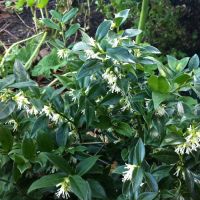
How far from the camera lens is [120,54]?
96 centimetres

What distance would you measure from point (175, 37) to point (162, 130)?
1927 millimetres

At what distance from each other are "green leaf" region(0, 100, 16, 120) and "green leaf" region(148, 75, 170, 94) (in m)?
0.31

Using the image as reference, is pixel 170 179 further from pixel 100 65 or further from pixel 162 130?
pixel 100 65

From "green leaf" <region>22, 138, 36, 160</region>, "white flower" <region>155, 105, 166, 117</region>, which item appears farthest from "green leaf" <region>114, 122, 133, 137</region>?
"green leaf" <region>22, 138, 36, 160</region>

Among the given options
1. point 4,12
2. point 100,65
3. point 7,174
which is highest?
point 100,65

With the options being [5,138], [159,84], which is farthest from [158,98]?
[5,138]

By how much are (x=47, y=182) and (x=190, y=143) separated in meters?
0.31

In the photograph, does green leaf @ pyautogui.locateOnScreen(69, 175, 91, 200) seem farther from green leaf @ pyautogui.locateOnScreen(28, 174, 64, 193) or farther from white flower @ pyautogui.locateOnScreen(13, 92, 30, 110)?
white flower @ pyautogui.locateOnScreen(13, 92, 30, 110)

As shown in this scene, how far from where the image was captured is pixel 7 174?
3.69ft

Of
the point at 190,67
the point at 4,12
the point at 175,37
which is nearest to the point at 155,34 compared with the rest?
the point at 175,37

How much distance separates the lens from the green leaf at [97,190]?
1041 mm

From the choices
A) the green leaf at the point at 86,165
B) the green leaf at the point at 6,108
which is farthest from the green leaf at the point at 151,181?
the green leaf at the point at 6,108

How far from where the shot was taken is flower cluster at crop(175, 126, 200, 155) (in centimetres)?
95

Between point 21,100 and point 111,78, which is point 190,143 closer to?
point 111,78
